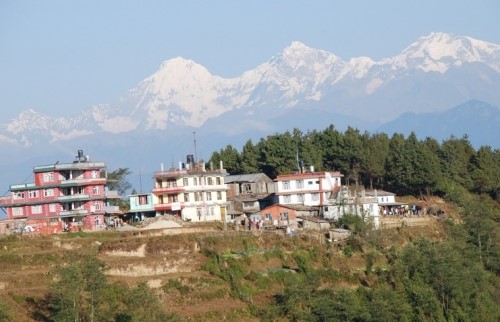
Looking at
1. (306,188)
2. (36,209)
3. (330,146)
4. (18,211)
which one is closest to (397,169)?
(330,146)

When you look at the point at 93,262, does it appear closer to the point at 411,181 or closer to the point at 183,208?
the point at 183,208

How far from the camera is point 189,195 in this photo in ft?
240

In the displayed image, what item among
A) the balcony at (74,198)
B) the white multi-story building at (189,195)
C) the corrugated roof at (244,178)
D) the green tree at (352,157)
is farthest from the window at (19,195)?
the green tree at (352,157)

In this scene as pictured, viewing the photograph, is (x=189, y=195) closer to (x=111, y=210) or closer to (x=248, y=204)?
(x=111, y=210)

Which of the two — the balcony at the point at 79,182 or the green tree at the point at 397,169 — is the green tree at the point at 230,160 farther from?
the balcony at the point at 79,182

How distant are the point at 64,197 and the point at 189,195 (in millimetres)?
8113

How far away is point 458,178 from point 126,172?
32951mm

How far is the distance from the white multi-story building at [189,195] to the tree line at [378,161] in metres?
11.9

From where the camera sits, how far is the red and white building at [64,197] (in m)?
70.7

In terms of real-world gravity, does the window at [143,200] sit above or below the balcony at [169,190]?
below

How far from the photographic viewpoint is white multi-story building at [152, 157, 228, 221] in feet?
239

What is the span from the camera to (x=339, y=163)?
8594 centimetres

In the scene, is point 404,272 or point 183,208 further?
point 183,208

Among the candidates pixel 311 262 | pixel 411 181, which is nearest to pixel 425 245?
pixel 311 262
